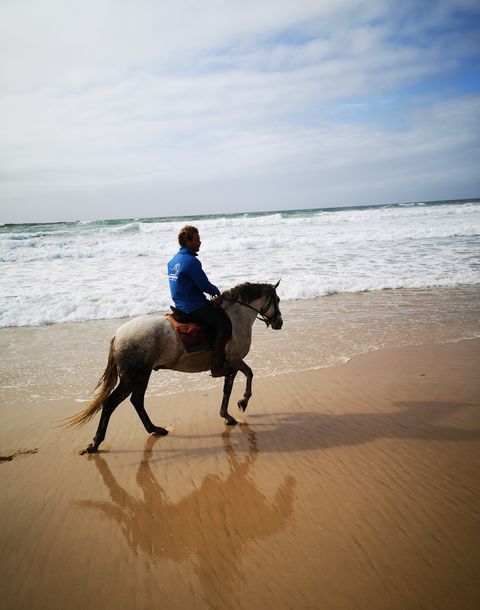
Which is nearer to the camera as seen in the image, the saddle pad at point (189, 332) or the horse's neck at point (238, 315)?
the saddle pad at point (189, 332)

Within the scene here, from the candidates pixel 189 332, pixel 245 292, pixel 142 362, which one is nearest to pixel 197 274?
pixel 189 332

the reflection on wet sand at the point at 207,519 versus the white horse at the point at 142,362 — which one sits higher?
the white horse at the point at 142,362

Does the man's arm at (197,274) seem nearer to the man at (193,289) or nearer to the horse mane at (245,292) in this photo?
the man at (193,289)

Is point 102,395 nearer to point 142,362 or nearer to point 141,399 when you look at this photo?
point 141,399

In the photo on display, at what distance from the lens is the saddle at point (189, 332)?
4879 millimetres

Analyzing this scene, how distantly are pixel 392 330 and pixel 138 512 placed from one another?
6.98 meters

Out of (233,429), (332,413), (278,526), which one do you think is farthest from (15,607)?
(332,413)

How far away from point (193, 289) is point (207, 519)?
2.67m

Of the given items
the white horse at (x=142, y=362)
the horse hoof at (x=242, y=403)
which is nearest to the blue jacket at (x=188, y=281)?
the white horse at (x=142, y=362)

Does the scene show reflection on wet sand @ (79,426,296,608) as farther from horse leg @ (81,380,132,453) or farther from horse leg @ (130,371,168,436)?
horse leg @ (130,371,168,436)

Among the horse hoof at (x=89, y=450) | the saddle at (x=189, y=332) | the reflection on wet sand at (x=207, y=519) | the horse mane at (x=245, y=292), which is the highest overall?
the horse mane at (x=245, y=292)

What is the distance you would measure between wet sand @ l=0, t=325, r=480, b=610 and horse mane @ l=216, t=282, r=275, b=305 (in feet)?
5.48

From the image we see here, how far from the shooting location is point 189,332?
4.88 meters

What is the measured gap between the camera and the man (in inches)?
187
